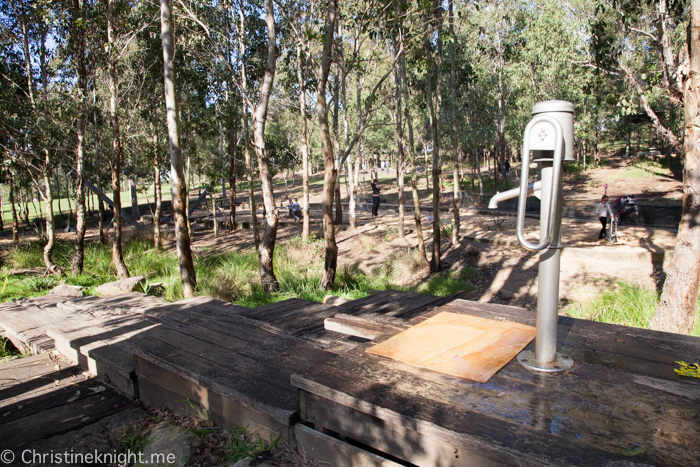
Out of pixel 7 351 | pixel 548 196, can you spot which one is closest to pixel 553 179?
pixel 548 196

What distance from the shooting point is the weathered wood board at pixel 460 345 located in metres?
2.11

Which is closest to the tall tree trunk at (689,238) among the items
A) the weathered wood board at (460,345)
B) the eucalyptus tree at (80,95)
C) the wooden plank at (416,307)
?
the wooden plank at (416,307)

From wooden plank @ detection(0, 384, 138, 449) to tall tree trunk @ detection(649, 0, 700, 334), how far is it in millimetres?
5610

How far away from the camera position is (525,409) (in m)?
1.73

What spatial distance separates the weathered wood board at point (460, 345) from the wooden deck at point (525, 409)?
0.20ft

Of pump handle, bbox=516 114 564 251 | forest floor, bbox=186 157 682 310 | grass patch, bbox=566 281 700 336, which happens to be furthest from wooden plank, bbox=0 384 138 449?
forest floor, bbox=186 157 682 310

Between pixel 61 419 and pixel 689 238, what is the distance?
641 cm

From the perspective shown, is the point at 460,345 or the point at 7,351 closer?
the point at 460,345

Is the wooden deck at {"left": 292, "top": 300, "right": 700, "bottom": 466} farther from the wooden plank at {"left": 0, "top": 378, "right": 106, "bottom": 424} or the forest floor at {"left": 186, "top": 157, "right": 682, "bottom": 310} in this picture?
the forest floor at {"left": 186, "top": 157, "right": 682, "bottom": 310}

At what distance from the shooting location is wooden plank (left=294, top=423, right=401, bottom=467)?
6.08ft

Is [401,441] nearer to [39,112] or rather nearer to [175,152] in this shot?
[175,152]

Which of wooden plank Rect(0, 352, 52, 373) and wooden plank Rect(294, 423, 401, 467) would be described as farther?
wooden plank Rect(0, 352, 52, 373)

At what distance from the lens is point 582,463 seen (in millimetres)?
1409

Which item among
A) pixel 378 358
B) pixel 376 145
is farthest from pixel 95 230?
pixel 378 358
